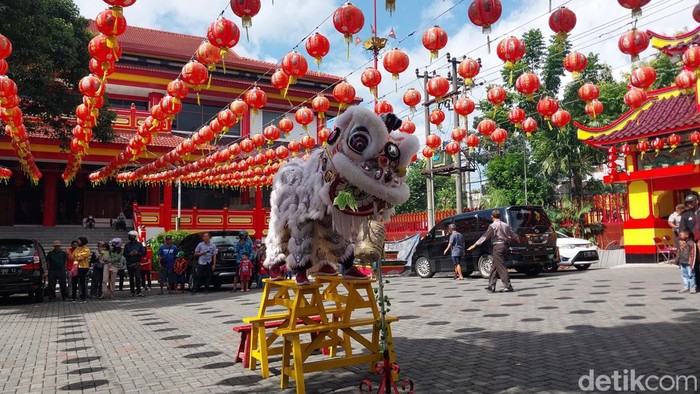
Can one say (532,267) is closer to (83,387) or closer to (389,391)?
(389,391)

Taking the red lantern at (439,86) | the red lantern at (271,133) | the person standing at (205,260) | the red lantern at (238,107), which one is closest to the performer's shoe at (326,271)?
the red lantern at (439,86)

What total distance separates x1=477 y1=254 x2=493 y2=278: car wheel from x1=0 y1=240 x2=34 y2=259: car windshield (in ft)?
35.3

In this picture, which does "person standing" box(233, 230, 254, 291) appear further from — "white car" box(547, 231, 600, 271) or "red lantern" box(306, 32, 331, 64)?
"white car" box(547, 231, 600, 271)

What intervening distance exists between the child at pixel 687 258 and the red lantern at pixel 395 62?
18.7 feet

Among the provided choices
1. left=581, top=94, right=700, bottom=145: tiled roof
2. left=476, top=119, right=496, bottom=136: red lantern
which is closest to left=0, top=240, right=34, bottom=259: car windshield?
left=476, top=119, right=496, bottom=136: red lantern

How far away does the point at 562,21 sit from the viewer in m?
5.82

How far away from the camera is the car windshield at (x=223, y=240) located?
43.9ft

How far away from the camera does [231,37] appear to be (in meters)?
6.74

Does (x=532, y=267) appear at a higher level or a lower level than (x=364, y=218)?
lower

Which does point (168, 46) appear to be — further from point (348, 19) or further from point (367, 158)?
point (367, 158)

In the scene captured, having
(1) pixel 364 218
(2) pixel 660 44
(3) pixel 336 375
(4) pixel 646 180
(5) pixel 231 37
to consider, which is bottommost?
(3) pixel 336 375

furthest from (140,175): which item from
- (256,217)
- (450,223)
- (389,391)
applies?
(389,391)

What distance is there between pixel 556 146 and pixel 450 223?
10879 millimetres

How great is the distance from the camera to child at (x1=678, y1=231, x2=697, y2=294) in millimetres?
8625
